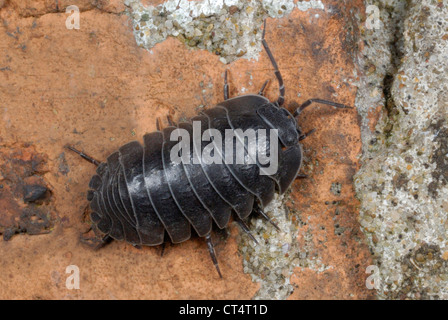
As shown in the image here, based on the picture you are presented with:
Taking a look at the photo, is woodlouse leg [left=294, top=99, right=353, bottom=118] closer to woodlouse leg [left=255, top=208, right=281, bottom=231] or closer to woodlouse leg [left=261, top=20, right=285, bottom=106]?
woodlouse leg [left=261, top=20, right=285, bottom=106]

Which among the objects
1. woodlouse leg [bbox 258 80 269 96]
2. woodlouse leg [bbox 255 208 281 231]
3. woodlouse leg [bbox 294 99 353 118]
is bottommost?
woodlouse leg [bbox 255 208 281 231]

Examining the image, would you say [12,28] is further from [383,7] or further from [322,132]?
[383,7]

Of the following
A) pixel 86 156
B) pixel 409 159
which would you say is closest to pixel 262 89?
pixel 409 159

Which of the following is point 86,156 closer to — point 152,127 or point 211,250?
point 152,127

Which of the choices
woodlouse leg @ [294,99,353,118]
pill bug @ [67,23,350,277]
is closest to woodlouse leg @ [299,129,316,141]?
pill bug @ [67,23,350,277]

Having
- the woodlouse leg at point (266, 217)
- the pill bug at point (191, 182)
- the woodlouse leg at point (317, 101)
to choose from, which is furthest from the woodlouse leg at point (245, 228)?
the woodlouse leg at point (317, 101)

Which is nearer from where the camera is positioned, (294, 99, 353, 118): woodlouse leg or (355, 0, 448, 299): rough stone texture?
(355, 0, 448, 299): rough stone texture

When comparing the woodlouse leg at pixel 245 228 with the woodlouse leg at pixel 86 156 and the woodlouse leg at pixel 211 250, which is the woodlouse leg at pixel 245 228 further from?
the woodlouse leg at pixel 86 156

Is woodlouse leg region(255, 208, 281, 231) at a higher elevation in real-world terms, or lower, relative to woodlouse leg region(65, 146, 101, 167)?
lower
